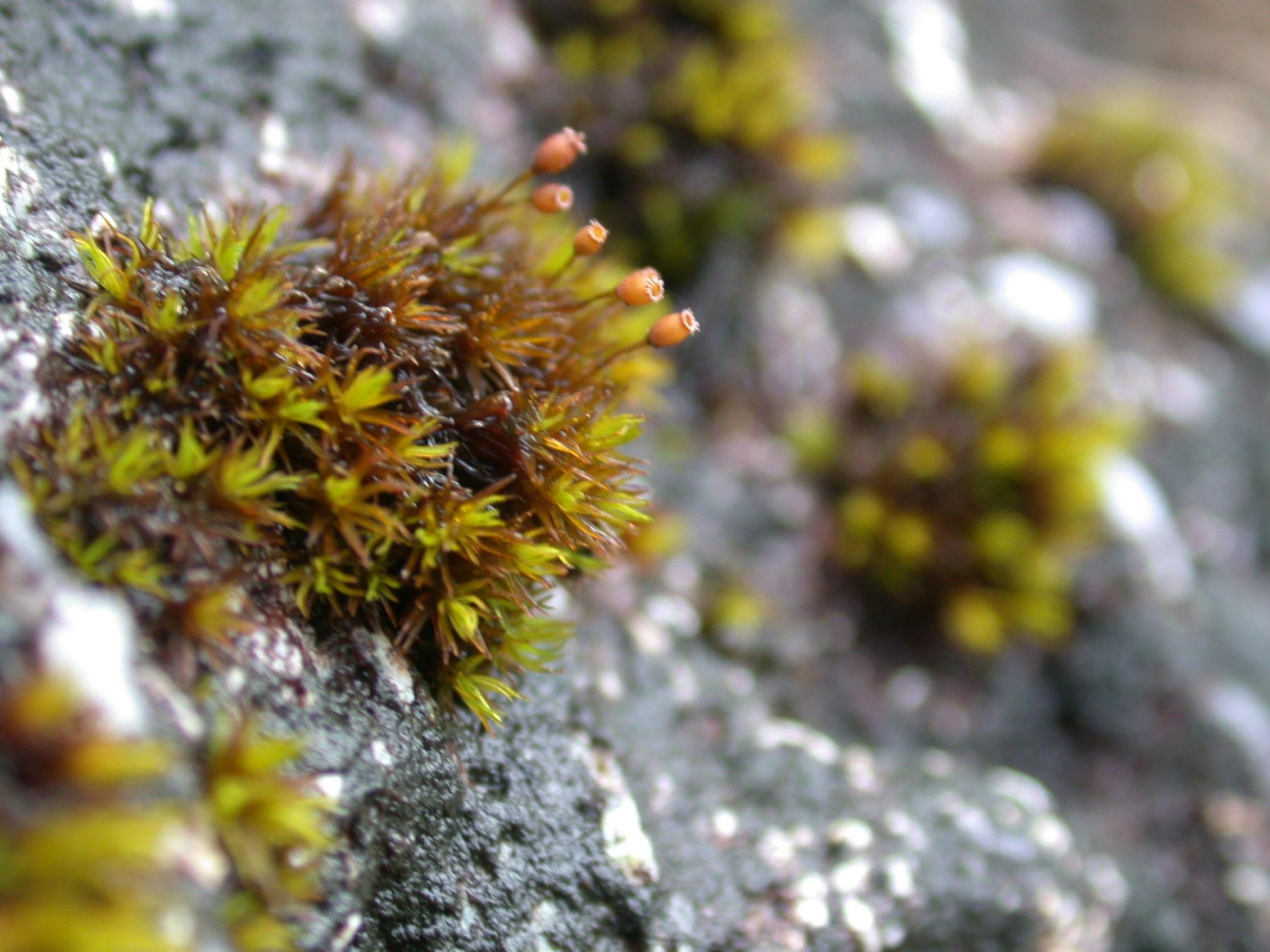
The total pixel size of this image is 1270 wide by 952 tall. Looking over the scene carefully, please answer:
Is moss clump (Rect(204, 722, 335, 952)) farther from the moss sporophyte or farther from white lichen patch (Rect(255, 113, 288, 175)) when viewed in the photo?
white lichen patch (Rect(255, 113, 288, 175))

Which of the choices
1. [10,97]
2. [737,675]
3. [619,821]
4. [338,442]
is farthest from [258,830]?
[737,675]

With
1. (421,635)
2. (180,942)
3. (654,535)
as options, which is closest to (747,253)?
(654,535)

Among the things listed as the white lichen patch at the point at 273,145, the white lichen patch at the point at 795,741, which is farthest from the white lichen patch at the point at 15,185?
the white lichen patch at the point at 795,741

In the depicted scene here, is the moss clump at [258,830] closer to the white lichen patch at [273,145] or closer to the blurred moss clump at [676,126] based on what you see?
the white lichen patch at [273,145]

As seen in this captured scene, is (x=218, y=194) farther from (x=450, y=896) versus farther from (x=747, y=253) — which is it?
(x=747, y=253)

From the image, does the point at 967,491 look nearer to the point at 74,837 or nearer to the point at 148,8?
the point at 148,8
